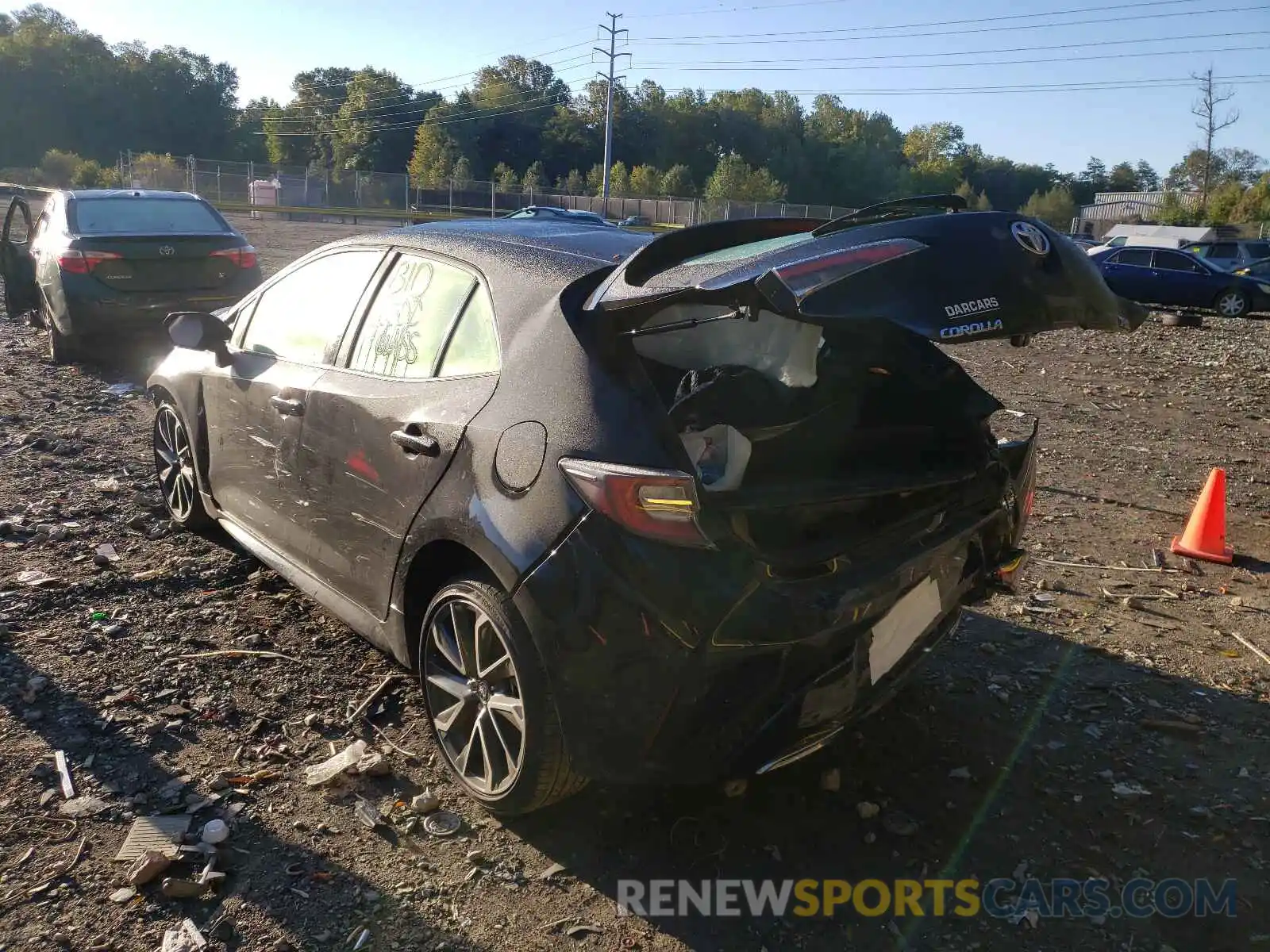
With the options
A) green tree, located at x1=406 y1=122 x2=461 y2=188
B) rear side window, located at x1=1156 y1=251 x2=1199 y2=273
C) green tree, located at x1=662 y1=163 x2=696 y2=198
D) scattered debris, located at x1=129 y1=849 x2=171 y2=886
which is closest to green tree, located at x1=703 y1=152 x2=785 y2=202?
green tree, located at x1=662 y1=163 x2=696 y2=198

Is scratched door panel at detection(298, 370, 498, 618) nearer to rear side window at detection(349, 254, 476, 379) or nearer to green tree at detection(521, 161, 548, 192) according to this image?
rear side window at detection(349, 254, 476, 379)

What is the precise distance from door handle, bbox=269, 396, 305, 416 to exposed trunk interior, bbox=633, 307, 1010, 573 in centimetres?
146

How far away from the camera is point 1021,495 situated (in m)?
3.56

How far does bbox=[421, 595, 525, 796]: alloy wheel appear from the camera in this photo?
292 cm

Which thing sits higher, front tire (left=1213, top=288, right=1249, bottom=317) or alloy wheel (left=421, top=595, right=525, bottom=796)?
front tire (left=1213, top=288, right=1249, bottom=317)

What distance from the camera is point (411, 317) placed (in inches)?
141

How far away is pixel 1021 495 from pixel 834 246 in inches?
59.0

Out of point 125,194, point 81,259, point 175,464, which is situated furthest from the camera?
point 125,194

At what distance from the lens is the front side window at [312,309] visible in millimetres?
3926

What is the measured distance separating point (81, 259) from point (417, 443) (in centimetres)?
766

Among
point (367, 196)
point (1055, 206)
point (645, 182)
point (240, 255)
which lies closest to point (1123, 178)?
point (1055, 206)

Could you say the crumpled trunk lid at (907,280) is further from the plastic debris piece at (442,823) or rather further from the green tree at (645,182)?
the green tree at (645,182)

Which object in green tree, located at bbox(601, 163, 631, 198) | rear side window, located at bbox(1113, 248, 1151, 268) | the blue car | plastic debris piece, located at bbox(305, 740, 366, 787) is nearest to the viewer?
plastic debris piece, located at bbox(305, 740, 366, 787)

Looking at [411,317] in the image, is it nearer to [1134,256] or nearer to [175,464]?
[175,464]
